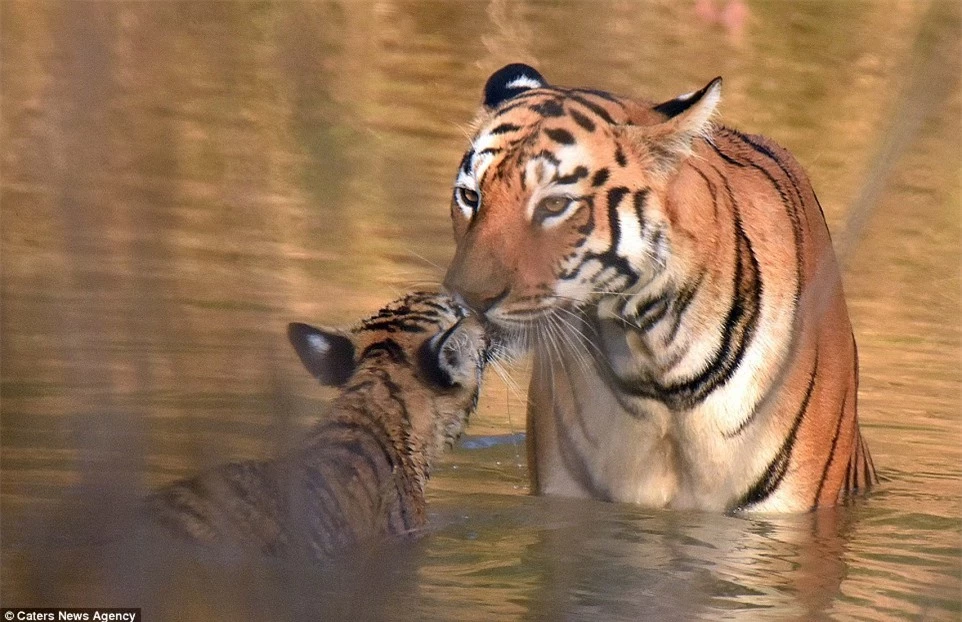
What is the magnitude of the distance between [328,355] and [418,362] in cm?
29

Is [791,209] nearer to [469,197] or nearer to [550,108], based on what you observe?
[550,108]

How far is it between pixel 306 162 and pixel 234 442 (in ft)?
1.38

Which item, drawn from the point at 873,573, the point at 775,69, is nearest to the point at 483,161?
the point at 873,573

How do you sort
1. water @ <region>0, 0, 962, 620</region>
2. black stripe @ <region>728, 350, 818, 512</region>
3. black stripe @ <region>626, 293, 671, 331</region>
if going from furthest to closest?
black stripe @ <region>728, 350, 818, 512</region>, black stripe @ <region>626, 293, 671, 331</region>, water @ <region>0, 0, 962, 620</region>

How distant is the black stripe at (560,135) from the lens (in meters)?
4.38

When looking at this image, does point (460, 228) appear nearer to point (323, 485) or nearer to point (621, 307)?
point (621, 307)

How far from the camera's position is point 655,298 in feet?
14.6

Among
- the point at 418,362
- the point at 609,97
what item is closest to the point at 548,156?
the point at 609,97

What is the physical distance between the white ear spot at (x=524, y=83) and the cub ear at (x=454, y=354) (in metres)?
0.84

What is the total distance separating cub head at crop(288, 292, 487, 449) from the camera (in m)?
4.63

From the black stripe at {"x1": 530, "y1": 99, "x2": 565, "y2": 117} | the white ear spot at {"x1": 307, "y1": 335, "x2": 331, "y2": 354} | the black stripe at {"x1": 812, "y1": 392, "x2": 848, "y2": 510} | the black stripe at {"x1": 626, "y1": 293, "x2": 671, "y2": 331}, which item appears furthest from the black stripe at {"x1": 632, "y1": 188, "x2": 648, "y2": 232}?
the black stripe at {"x1": 812, "y1": 392, "x2": 848, "y2": 510}

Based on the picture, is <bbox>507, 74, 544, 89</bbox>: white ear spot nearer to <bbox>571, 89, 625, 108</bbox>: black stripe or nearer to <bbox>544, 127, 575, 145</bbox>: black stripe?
<bbox>571, 89, 625, 108</bbox>: black stripe

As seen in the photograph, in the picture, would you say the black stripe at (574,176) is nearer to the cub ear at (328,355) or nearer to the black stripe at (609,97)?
the black stripe at (609,97)

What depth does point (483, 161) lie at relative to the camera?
14.2ft
